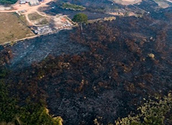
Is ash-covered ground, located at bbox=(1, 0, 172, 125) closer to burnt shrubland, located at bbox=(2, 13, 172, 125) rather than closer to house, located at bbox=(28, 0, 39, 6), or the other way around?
burnt shrubland, located at bbox=(2, 13, 172, 125)

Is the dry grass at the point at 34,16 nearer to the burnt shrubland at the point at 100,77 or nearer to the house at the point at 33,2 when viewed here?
the house at the point at 33,2

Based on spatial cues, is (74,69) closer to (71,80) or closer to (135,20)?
(71,80)

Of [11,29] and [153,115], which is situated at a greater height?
[153,115]

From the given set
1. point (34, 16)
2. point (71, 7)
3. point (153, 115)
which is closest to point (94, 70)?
point (153, 115)

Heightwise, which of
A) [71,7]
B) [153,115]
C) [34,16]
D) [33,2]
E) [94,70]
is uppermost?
[33,2]

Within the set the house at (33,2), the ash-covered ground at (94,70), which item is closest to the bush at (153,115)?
the ash-covered ground at (94,70)

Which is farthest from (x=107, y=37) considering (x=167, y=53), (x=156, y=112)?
(x=156, y=112)

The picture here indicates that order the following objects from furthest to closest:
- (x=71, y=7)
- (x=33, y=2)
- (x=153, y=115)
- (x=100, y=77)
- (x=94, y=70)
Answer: (x=33, y=2) < (x=71, y=7) < (x=94, y=70) < (x=100, y=77) < (x=153, y=115)

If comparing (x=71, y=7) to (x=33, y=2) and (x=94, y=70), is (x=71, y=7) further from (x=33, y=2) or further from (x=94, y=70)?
(x=94, y=70)
